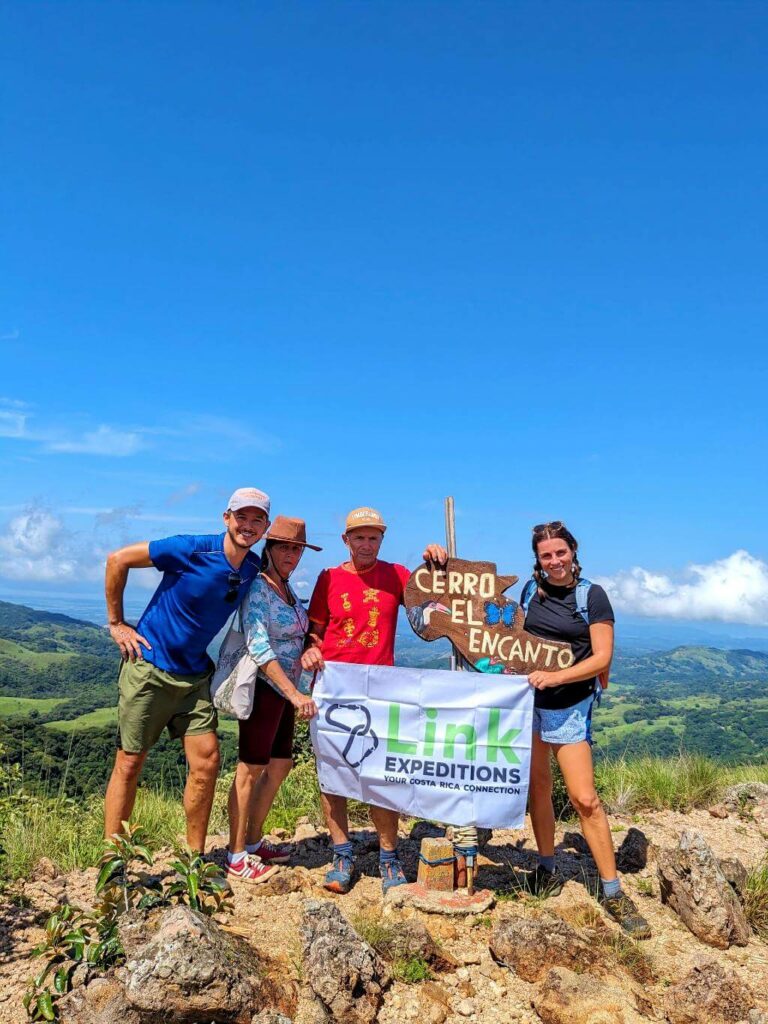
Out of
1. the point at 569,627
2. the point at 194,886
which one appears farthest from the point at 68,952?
the point at 569,627

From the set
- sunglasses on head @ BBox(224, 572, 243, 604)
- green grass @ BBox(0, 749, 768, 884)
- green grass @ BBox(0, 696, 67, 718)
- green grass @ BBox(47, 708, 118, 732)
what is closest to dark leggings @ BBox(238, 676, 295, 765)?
sunglasses on head @ BBox(224, 572, 243, 604)

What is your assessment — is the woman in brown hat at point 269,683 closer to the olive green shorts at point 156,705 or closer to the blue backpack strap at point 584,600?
the olive green shorts at point 156,705

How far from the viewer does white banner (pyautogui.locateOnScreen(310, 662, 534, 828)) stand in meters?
5.64

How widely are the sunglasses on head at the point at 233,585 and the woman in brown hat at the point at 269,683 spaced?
175 mm

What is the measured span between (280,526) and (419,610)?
1353 mm

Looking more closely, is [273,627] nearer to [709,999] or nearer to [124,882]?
[124,882]

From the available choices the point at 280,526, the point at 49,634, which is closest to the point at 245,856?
the point at 280,526

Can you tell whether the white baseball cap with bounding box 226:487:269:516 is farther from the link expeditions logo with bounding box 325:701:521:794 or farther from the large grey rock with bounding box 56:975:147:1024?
the large grey rock with bounding box 56:975:147:1024

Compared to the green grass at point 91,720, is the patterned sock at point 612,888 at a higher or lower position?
higher

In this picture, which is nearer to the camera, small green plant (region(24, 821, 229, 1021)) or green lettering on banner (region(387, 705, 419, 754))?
small green plant (region(24, 821, 229, 1021))

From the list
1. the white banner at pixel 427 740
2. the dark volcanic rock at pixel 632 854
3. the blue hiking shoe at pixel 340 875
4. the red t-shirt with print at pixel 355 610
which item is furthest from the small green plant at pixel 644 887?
the red t-shirt with print at pixel 355 610

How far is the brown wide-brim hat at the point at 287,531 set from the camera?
570cm

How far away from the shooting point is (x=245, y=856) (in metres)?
5.86

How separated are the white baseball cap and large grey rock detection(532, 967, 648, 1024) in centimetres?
379
